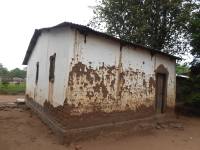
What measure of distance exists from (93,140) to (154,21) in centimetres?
1198

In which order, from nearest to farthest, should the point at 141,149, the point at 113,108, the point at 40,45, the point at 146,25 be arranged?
the point at 141,149
the point at 113,108
the point at 40,45
the point at 146,25

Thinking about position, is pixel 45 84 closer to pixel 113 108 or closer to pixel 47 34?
pixel 47 34

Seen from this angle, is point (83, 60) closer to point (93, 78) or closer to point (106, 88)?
point (93, 78)

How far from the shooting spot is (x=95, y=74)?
9820 millimetres

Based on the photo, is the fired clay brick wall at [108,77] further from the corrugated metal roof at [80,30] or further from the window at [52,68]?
the window at [52,68]

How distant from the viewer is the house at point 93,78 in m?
9.17

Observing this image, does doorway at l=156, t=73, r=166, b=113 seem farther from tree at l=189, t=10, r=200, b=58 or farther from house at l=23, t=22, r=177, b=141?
tree at l=189, t=10, r=200, b=58

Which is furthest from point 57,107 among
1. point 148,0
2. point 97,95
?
point 148,0

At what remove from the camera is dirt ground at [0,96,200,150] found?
28.6ft

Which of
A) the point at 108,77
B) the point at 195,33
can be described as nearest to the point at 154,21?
the point at 195,33

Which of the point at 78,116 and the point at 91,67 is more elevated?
the point at 91,67

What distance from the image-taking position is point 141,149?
29.6ft

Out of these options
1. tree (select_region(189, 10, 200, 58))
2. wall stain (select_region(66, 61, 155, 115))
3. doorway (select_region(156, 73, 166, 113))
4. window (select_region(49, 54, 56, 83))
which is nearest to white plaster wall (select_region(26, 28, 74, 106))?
window (select_region(49, 54, 56, 83))

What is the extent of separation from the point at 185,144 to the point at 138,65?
380 cm
